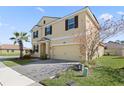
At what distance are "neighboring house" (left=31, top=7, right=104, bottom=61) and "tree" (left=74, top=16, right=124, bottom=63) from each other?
0.51m

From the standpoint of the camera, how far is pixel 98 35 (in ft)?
59.2

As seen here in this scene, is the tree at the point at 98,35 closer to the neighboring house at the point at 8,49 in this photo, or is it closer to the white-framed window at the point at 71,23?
the white-framed window at the point at 71,23

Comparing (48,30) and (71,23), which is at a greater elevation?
(71,23)

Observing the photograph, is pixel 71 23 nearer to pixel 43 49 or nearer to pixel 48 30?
pixel 48 30

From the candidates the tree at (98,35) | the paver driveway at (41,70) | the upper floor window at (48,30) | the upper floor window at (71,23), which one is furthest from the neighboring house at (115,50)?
the paver driveway at (41,70)

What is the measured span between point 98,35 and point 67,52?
18.8 feet

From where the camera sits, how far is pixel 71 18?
2239 cm

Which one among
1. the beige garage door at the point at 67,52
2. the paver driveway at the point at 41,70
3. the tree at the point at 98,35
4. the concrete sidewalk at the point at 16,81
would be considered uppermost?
the tree at the point at 98,35

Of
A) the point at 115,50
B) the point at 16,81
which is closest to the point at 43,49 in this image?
the point at 115,50

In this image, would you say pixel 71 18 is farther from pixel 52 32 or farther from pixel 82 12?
pixel 52 32

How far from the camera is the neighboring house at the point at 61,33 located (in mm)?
20766
